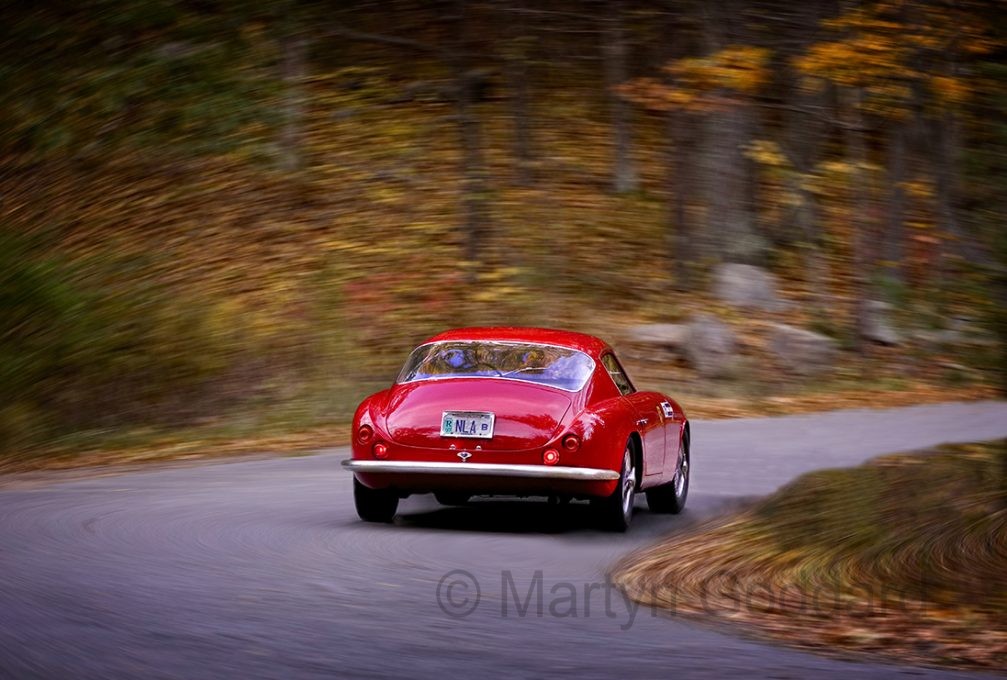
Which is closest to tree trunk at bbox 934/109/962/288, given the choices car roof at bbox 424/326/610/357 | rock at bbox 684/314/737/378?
rock at bbox 684/314/737/378

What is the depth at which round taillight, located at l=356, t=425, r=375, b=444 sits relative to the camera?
10766 mm

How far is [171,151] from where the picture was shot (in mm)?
29188

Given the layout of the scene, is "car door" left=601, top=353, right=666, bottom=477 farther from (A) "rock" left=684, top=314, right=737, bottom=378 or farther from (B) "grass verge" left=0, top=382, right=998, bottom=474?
(A) "rock" left=684, top=314, right=737, bottom=378

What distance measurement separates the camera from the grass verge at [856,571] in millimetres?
7250

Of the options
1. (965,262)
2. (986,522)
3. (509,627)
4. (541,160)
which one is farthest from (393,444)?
(965,262)

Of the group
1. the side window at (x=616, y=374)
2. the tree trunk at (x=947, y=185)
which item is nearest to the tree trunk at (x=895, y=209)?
the tree trunk at (x=947, y=185)

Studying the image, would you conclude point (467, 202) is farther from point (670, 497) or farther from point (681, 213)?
point (670, 497)

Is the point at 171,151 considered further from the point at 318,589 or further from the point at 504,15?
the point at 318,589

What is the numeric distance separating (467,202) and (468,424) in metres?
16.9

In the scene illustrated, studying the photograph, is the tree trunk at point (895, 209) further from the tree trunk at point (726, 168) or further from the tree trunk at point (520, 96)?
the tree trunk at point (520, 96)

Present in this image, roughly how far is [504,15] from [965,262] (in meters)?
11.3

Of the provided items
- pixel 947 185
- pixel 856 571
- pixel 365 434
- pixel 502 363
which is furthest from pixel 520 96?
pixel 856 571

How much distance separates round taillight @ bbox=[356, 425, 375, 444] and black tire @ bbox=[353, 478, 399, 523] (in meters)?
0.46

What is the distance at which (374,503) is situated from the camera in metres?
11.2
